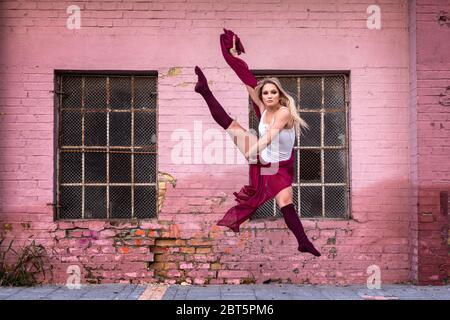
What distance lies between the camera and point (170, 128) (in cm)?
772

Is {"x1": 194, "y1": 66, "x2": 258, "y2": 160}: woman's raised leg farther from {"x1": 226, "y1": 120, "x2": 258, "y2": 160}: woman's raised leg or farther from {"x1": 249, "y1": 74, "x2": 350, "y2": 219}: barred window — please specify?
{"x1": 249, "y1": 74, "x2": 350, "y2": 219}: barred window

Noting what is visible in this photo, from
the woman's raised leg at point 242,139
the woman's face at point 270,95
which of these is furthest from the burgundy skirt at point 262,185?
the woman's face at point 270,95

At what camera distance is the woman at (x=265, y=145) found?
16.9 feet

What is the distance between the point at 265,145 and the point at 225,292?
102 inches

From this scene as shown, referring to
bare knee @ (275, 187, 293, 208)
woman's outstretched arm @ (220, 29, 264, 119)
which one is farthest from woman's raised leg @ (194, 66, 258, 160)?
bare knee @ (275, 187, 293, 208)

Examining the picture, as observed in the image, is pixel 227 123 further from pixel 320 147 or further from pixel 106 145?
pixel 106 145

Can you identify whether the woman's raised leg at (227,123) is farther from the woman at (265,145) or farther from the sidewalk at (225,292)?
the sidewalk at (225,292)

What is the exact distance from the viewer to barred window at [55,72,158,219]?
7.79 meters

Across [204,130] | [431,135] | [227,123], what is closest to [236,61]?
[227,123]

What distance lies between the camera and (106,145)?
25.7ft

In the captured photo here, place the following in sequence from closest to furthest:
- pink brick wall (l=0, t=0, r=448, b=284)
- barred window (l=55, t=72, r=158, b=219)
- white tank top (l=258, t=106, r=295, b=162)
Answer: white tank top (l=258, t=106, r=295, b=162), pink brick wall (l=0, t=0, r=448, b=284), barred window (l=55, t=72, r=158, b=219)

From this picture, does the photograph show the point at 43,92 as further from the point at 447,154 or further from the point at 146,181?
the point at 447,154

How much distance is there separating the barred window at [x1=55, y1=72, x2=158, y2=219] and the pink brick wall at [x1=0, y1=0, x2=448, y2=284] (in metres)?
0.18

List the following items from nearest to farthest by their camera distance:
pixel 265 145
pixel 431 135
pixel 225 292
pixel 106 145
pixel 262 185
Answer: pixel 265 145, pixel 262 185, pixel 225 292, pixel 431 135, pixel 106 145
